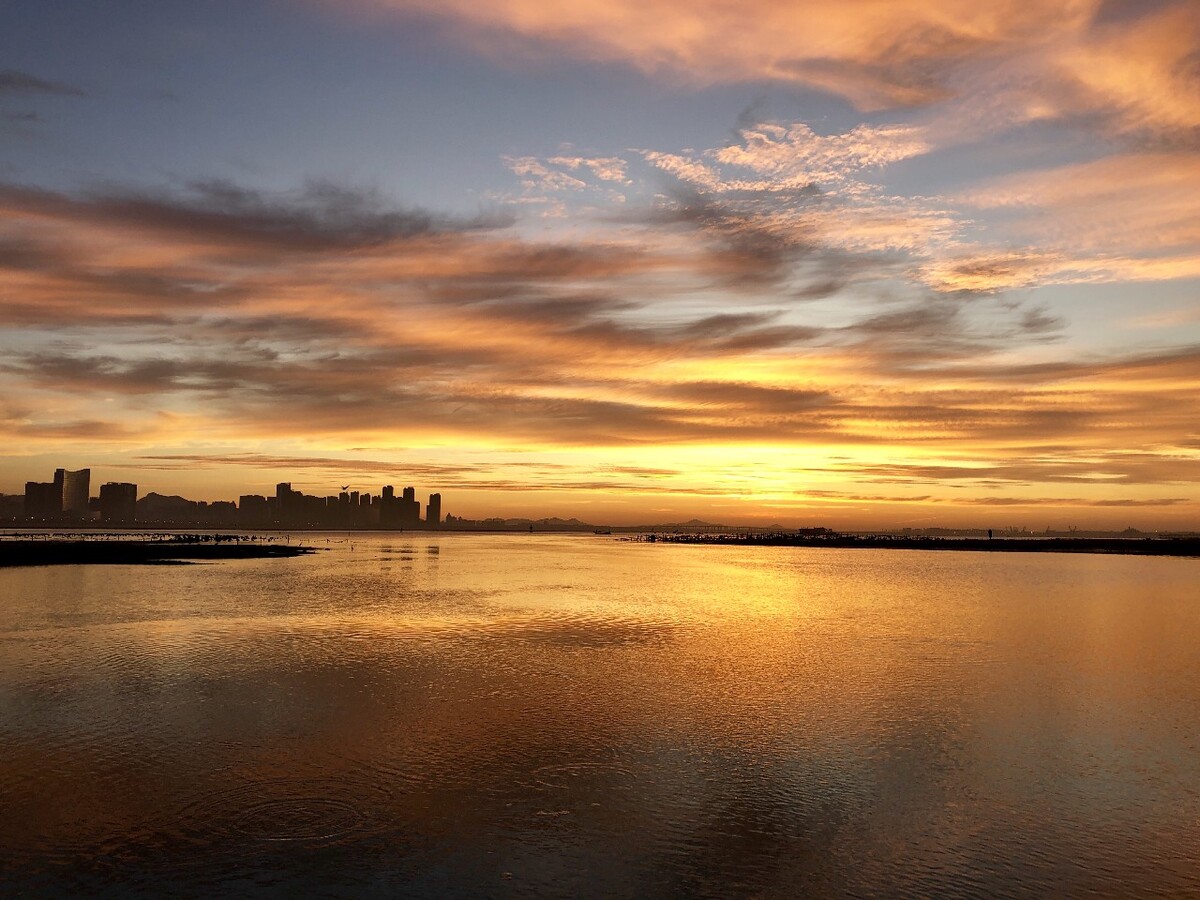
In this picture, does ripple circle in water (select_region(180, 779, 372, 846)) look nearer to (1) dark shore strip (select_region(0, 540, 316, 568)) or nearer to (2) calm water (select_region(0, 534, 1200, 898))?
(2) calm water (select_region(0, 534, 1200, 898))

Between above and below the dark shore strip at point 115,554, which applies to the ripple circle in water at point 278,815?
above

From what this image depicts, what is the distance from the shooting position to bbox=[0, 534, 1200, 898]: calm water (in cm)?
1496

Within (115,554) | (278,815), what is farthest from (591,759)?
(115,554)

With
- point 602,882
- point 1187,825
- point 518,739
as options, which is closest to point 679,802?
point 602,882

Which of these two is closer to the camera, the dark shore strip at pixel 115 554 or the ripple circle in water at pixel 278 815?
the ripple circle in water at pixel 278 815

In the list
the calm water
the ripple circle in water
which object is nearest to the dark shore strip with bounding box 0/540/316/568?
the calm water

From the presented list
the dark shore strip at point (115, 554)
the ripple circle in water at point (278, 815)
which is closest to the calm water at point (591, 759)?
the ripple circle in water at point (278, 815)

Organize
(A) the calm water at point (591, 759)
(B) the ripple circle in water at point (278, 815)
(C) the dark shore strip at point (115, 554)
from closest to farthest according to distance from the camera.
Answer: (A) the calm water at point (591, 759), (B) the ripple circle in water at point (278, 815), (C) the dark shore strip at point (115, 554)

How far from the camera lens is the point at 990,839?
16656 mm

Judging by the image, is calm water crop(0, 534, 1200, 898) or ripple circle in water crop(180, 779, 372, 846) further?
ripple circle in water crop(180, 779, 372, 846)

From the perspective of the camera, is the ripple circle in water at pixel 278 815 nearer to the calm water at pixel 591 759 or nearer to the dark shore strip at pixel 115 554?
the calm water at pixel 591 759

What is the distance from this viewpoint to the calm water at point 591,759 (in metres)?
15.0

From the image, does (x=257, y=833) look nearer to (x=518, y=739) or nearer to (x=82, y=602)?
(x=518, y=739)

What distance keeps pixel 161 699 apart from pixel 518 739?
13524mm
